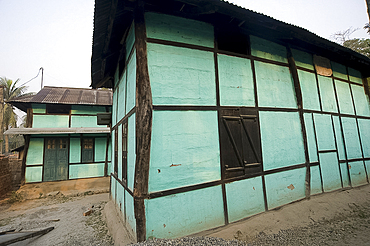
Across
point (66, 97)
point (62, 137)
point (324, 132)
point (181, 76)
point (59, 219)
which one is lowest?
point (59, 219)

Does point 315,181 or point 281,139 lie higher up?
point 281,139

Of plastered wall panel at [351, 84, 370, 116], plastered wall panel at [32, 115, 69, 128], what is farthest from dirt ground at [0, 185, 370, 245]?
plastered wall panel at [32, 115, 69, 128]

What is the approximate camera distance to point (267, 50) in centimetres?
499

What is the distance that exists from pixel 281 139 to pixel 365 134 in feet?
16.8

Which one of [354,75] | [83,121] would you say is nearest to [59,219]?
[83,121]

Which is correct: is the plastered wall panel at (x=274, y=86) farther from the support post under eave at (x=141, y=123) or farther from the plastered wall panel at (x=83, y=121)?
the plastered wall panel at (x=83, y=121)

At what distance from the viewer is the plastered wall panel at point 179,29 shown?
360 cm

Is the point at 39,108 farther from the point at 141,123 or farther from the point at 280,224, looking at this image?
the point at 280,224

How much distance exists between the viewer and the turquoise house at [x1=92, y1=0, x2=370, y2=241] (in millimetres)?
3305

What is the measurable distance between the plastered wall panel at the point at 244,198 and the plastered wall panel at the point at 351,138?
4484 mm

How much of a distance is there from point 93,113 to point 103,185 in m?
4.62

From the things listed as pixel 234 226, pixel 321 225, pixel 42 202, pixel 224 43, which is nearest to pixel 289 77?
pixel 224 43

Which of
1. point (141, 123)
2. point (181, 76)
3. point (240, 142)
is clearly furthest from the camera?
point (240, 142)

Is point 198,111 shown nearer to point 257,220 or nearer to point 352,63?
point 257,220
